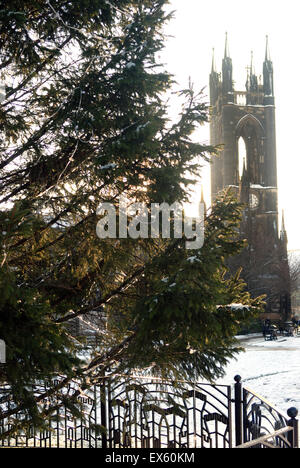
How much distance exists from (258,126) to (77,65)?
5043 cm

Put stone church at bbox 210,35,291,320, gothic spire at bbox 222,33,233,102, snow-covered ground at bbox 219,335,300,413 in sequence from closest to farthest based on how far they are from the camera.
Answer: snow-covered ground at bbox 219,335,300,413
stone church at bbox 210,35,291,320
gothic spire at bbox 222,33,233,102

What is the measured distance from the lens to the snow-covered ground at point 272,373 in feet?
34.1

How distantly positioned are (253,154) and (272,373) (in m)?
41.1

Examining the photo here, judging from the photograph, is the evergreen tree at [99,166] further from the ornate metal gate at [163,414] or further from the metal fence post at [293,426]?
the metal fence post at [293,426]

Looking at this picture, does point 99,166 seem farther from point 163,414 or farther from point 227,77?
point 227,77

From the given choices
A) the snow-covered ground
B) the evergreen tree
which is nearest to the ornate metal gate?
the evergreen tree

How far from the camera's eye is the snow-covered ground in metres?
10.4

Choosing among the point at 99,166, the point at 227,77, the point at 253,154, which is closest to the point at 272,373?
the point at 99,166

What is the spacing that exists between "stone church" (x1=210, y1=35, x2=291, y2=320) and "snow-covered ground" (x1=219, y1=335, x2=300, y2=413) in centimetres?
2546

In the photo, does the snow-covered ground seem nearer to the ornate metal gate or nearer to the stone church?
the ornate metal gate

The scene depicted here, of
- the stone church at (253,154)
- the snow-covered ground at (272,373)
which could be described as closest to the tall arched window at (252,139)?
the stone church at (253,154)

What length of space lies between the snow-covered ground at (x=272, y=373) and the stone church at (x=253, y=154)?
83.5 feet

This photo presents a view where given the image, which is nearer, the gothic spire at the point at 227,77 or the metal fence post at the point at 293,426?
the metal fence post at the point at 293,426

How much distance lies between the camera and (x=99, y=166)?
176 inches
